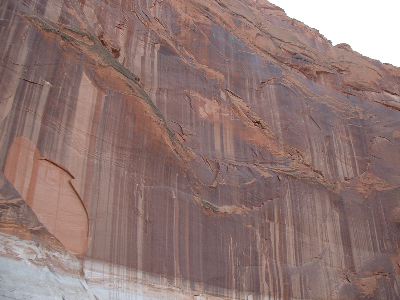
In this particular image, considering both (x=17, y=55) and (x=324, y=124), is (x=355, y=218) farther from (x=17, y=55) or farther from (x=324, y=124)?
(x=17, y=55)

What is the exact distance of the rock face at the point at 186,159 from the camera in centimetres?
1342

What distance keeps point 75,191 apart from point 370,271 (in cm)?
1326

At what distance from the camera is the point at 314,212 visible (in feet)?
69.6

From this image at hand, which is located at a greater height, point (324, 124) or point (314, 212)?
point (324, 124)

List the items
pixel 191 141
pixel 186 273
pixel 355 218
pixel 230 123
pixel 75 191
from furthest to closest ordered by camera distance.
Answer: pixel 355 218 → pixel 230 123 → pixel 191 141 → pixel 186 273 → pixel 75 191

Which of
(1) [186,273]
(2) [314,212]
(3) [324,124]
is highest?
(3) [324,124]

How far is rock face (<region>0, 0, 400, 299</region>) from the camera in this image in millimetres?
13422

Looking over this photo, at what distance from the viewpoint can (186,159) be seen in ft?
58.5

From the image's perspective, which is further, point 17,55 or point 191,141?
point 191,141

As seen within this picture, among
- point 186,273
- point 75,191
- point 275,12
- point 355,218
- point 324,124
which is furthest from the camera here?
point 275,12

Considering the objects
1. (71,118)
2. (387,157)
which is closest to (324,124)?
(387,157)

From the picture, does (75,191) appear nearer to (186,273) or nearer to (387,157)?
(186,273)

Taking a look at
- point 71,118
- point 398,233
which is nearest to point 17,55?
point 71,118

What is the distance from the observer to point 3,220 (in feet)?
39.0
